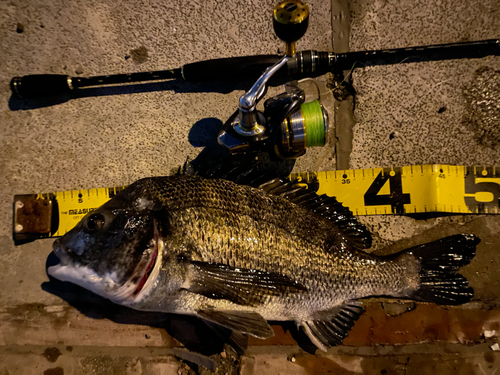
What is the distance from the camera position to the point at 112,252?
1.59 m

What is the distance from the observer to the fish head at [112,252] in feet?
5.20

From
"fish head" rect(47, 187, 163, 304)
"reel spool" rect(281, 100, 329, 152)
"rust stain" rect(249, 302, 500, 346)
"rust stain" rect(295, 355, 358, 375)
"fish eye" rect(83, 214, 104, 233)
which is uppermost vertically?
"reel spool" rect(281, 100, 329, 152)

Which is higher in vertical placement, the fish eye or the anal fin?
the fish eye

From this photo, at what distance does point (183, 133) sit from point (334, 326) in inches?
71.8

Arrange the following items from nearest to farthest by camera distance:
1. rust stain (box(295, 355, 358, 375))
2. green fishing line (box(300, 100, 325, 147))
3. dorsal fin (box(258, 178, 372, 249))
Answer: green fishing line (box(300, 100, 325, 147)) → dorsal fin (box(258, 178, 372, 249)) → rust stain (box(295, 355, 358, 375))

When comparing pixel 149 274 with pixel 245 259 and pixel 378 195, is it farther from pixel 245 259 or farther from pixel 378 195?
pixel 378 195

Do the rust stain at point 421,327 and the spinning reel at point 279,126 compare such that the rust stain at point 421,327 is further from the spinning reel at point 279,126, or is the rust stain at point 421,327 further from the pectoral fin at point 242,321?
the spinning reel at point 279,126

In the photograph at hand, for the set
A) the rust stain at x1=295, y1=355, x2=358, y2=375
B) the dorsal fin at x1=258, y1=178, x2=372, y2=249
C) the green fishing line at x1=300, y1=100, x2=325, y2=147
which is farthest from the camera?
the rust stain at x1=295, y1=355, x2=358, y2=375

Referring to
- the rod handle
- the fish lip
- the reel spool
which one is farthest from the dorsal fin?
the rod handle

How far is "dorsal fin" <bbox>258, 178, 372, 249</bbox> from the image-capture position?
192 centimetres

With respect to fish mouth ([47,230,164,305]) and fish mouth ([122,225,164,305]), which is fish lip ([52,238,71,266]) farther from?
fish mouth ([122,225,164,305])

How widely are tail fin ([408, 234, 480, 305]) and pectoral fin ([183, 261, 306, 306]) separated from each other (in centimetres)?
101

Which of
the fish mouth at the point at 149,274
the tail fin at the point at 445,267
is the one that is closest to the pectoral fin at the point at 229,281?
the fish mouth at the point at 149,274

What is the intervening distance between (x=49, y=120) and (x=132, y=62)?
2.71 ft
